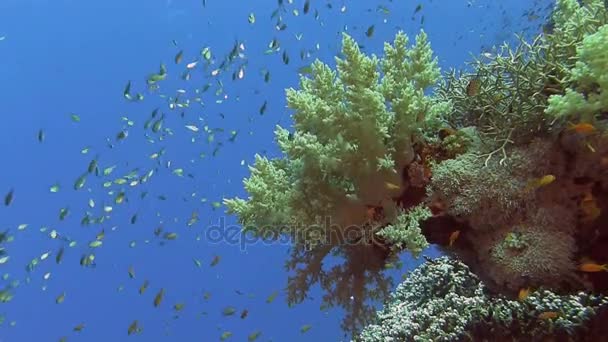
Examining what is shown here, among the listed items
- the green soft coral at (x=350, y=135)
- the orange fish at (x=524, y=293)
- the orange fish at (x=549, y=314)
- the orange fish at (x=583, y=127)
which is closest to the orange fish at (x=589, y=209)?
the orange fish at (x=583, y=127)

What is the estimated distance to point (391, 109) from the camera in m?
3.71

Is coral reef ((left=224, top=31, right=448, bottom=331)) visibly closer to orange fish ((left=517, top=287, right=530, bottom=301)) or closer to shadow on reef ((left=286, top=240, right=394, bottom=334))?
shadow on reef ((left=286, top=240, right=394, bottom=334))

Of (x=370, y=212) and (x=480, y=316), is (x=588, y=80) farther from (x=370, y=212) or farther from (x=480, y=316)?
(x=480, y=316)

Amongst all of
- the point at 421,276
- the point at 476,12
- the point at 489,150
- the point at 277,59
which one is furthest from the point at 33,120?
the point at 489,150

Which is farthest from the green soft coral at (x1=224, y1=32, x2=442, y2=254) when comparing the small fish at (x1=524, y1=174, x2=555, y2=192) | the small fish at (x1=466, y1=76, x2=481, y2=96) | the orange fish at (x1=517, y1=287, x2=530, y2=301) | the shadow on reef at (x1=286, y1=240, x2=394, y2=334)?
the orange fish at (x1=517, y1=287, x2=530, y2=301)

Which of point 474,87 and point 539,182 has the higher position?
point 474,87

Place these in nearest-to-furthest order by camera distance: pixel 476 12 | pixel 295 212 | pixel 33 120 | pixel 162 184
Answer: pixel 295 212 → pixel 162 184 → pixel 33 120 → pixel 476 12

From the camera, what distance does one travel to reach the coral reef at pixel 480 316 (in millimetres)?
3971

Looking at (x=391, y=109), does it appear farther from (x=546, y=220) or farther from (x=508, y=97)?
(x=546, y=220)

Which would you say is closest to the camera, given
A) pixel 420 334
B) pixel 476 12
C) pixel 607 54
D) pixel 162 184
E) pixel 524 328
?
pixel 607 54

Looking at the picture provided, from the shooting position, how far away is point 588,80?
3.08 meters

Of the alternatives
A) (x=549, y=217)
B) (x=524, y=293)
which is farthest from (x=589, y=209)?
(x=524, y=293)

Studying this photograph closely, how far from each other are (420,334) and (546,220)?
1861 millimetres

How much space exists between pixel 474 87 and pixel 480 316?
1.91m
